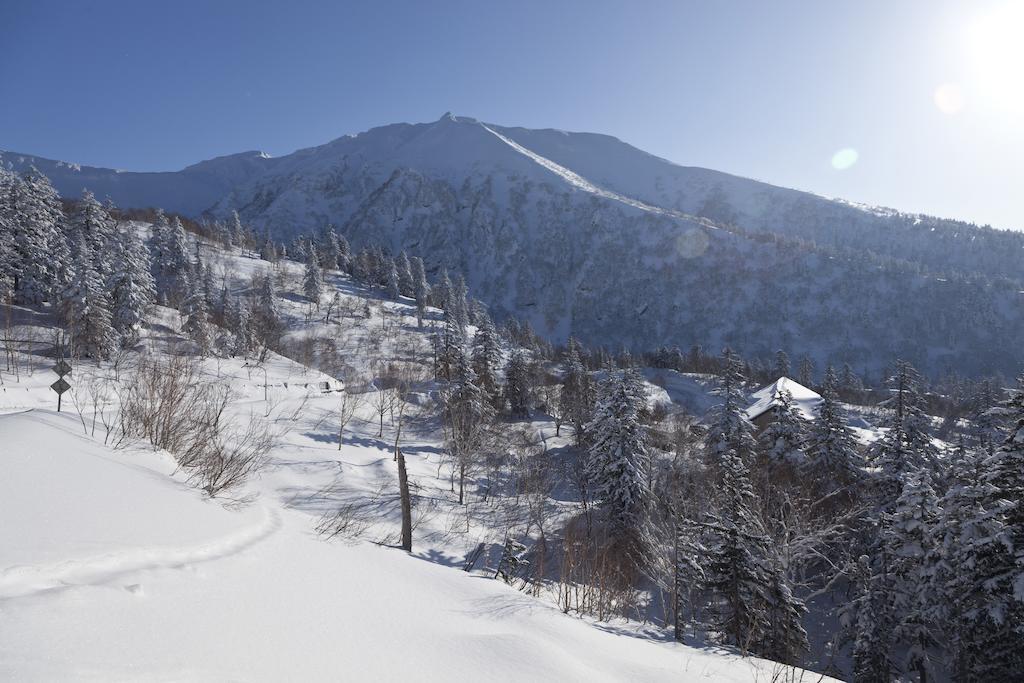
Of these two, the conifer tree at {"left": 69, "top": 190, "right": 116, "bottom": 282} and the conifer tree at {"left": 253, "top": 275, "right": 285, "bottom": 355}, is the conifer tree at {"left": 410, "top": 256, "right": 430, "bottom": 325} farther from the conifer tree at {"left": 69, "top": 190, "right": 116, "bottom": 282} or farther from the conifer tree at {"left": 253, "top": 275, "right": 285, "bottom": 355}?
the conifer tree at {"left": 69, "top": 190, "right": 116, "bottom": 282}

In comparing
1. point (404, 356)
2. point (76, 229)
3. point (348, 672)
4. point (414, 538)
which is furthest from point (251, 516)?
point (76, 229)

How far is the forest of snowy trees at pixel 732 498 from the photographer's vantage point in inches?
529

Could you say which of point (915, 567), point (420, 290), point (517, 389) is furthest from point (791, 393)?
point (420, 290)

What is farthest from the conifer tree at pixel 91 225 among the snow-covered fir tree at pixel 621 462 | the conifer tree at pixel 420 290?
the snow-covered fir tree at pixel 621 462

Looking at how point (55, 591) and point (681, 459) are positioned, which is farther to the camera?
point (681, 459)

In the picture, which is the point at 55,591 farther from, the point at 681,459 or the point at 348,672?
the point at 681,459

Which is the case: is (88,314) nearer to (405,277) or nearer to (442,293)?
(442,293)

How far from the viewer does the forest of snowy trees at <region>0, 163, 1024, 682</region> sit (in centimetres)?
1345

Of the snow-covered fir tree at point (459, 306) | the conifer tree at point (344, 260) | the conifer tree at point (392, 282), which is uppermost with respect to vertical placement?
the conifer tree at point (344, 260)

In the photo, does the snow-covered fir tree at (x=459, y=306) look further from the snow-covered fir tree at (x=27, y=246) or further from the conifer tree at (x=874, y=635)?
the conifer tree at (x=874, y=635)

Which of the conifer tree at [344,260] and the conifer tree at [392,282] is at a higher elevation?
the conifer tree at [344,260]

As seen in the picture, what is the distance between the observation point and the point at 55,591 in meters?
2.68

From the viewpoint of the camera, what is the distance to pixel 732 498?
52.1 feet

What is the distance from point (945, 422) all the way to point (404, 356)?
83.8 metres
